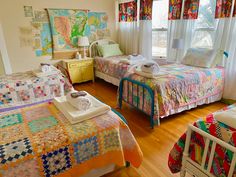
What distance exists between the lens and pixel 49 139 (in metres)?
1.14

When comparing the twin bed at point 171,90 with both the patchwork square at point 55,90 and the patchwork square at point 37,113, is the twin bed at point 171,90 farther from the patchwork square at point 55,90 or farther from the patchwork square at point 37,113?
the patchwork square at point 37,113

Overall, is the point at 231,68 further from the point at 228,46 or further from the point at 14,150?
the point at 14,150

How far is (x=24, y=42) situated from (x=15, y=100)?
1916 millimetres

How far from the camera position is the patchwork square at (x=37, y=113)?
4.70ft

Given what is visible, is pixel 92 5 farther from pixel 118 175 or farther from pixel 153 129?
pixel 118 175

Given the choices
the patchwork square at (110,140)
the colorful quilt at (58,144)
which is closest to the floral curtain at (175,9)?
the colorful quilt at (58,144)

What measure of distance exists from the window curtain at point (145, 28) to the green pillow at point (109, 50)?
0.67 m

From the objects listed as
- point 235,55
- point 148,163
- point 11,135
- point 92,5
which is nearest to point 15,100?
point 11,135

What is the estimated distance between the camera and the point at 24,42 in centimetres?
367

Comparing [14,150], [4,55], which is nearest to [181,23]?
[14,150]

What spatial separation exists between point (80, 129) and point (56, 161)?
0.26 meters

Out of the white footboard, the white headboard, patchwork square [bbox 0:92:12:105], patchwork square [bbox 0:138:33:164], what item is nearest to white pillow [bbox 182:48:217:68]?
the white footboard

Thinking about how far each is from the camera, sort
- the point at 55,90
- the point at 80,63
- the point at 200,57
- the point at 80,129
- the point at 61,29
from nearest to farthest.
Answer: the point at 80,129
the point at 55,90
the point at 200,57
the point at 61,29
the point at 80,63

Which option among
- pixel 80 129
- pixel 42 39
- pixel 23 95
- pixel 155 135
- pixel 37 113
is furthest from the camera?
pixel 42 39
